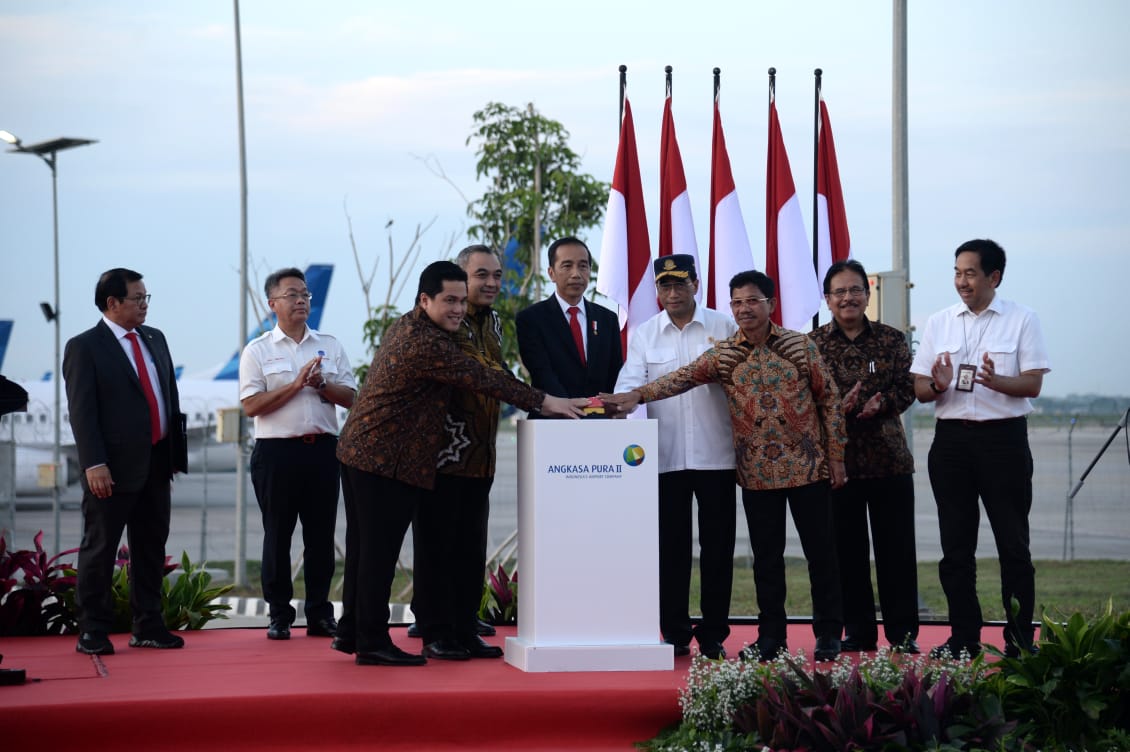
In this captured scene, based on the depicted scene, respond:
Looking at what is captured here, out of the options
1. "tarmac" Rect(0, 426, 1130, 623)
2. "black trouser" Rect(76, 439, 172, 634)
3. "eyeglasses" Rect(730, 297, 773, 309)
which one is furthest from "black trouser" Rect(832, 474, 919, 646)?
"tarmac" Rect(0, 426, 1130, 623)

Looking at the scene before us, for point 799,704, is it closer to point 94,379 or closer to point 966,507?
point 966,507

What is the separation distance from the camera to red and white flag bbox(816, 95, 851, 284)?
7746 millimetres

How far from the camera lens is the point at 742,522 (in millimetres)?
23953

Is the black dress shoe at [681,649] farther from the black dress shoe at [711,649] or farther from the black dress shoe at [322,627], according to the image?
Answer: the black dress shoe at [322,627]

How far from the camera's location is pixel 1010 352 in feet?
17.4

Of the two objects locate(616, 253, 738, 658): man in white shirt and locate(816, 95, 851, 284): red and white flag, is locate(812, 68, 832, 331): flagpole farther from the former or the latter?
locate(616, 253, 738, 658): man in white shirt

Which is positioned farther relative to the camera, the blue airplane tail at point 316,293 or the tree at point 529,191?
the blue airplane tail at point 316,293

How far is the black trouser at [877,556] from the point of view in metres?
5.59

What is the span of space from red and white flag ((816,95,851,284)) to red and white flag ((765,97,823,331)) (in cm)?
12

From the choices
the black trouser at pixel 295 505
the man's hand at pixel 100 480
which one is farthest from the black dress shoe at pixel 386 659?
the man's hand at pixel 100 480

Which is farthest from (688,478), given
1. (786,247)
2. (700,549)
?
(786,247)

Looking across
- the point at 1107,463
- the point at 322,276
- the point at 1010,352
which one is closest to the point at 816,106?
the point at 1010,352

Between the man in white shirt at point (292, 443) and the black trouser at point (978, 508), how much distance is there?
2.80 metres

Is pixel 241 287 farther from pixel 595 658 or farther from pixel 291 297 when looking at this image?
pixel 595 658
